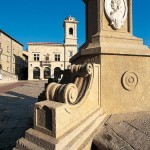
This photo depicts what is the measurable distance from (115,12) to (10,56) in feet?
147

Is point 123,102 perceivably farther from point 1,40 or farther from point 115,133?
point 1,40

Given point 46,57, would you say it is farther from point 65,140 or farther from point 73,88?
point 65,140

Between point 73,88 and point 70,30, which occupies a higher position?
point 70,30

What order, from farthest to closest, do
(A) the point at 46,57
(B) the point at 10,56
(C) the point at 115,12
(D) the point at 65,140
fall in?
(A) the point at 46,57
(B) the point at 10,56
(C) the point at 115,12
(D) the point at 65,140

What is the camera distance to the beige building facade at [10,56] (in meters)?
38.9

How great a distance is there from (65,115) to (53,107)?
21cm

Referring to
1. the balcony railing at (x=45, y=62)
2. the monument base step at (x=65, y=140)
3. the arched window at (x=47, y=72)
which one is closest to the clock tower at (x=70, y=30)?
the balcony railing at (x=45, y=62)

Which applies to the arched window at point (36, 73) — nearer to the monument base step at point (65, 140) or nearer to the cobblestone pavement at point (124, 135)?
the cobblestone pavement at point (124, 135)

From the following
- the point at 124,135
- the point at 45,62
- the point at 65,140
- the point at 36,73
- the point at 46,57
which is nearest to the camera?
the point at 65,140

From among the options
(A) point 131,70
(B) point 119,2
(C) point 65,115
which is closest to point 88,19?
(B) point 119,2

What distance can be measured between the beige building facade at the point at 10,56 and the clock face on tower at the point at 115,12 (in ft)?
103

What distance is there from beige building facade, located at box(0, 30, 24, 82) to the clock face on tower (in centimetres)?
3144

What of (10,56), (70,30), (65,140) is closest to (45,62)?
(10,56)

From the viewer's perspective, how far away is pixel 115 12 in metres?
3.24
